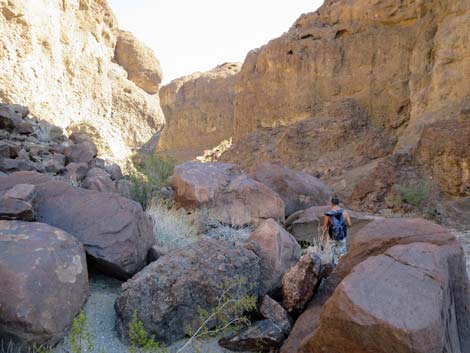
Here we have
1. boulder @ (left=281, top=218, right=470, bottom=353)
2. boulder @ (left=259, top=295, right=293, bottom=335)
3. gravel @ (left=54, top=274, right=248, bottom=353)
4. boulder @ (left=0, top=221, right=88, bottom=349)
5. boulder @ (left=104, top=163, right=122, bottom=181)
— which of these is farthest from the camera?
boulder @ (left=104, top=163, right=122, bottom=181)

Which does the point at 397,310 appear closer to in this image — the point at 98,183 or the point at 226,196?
the point at 226,196

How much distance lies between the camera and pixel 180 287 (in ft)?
10.9

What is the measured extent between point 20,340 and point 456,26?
45.8 ft

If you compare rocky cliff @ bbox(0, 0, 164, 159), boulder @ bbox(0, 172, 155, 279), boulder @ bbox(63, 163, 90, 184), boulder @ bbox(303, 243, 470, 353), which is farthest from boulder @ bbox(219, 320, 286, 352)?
rocky cliff @ bbox(0, 0, 164, 159)

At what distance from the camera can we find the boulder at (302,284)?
3.52 m

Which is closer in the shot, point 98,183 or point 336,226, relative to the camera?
point 336,226

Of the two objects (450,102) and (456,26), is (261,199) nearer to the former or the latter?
(450,102)

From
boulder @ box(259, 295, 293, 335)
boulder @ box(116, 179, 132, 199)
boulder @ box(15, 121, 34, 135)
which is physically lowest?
boulder @ box(259, 295, 293, 335)

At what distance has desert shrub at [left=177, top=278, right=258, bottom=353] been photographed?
3225 mm

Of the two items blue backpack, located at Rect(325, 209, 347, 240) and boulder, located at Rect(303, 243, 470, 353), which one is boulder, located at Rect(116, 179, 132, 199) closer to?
blue backpack, located at Rect(325, 209, 347, 240)

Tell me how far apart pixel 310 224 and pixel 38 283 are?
450 centimetres

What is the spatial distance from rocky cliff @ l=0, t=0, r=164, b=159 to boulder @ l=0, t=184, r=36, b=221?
28.3 feet

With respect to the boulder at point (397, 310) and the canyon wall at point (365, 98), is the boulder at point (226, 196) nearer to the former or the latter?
the boulder at point (397, 310)

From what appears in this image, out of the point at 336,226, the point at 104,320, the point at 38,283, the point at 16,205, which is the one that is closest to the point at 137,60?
the point at 336,226
